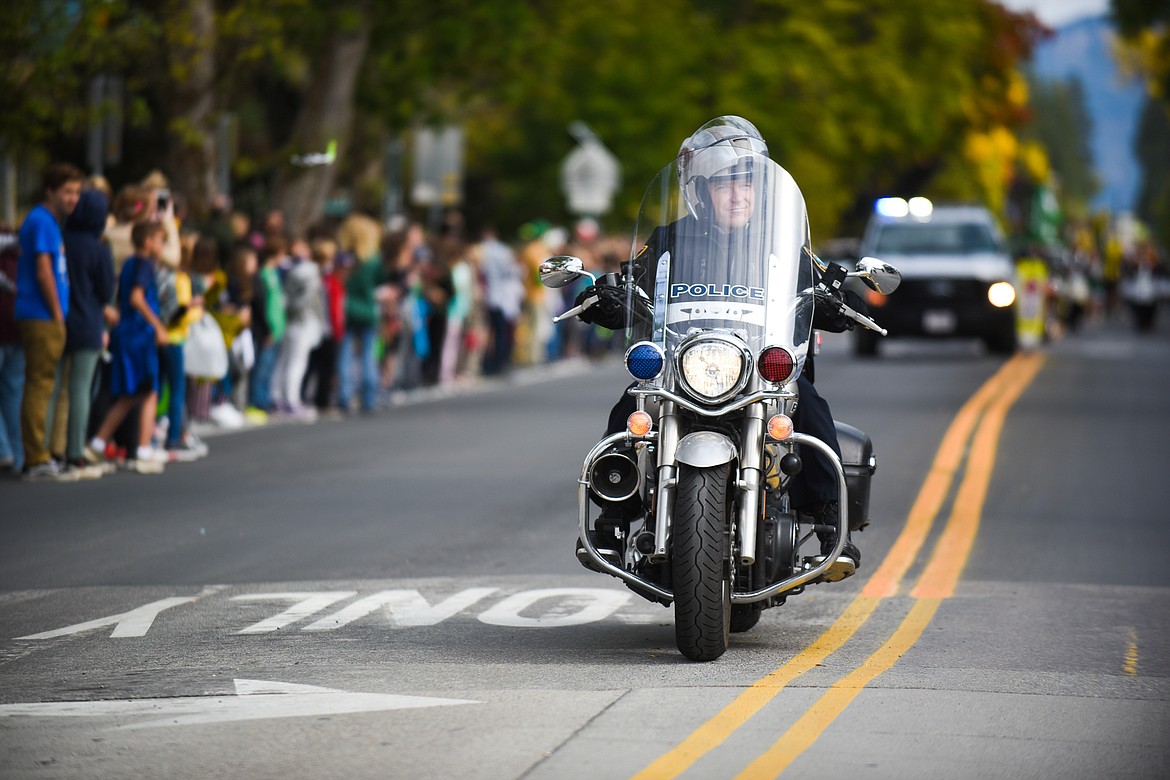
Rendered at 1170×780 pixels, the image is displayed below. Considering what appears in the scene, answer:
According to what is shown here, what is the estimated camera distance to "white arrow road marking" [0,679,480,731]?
6.96 metres

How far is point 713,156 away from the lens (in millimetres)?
8492

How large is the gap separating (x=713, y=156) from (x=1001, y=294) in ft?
78.2

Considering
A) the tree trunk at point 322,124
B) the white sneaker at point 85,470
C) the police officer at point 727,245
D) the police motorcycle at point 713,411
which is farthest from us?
the tree trunk at point 322,124

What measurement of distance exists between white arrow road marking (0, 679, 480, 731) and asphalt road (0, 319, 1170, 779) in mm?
18

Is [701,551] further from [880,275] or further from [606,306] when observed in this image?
[880,275]

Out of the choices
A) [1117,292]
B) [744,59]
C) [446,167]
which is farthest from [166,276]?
[1117,292]

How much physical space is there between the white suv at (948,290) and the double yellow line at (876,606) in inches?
462

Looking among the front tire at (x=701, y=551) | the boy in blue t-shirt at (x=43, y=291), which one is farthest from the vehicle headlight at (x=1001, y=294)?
the front tire at (x=701, y=551)

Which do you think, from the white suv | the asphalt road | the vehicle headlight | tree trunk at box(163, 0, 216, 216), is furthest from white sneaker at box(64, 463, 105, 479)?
the vehicle headlight

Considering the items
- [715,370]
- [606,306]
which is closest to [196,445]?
[606,306]

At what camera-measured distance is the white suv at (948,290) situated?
104 ft

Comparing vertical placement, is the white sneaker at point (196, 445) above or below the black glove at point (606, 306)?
below

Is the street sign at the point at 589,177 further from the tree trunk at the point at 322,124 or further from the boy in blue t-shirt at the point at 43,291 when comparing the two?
the boy in blue t-shirt at the point at 43,291

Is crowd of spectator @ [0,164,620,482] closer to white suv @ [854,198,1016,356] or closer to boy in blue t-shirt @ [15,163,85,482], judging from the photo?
boy in blue t-shirt @ [15,163,85,482]
